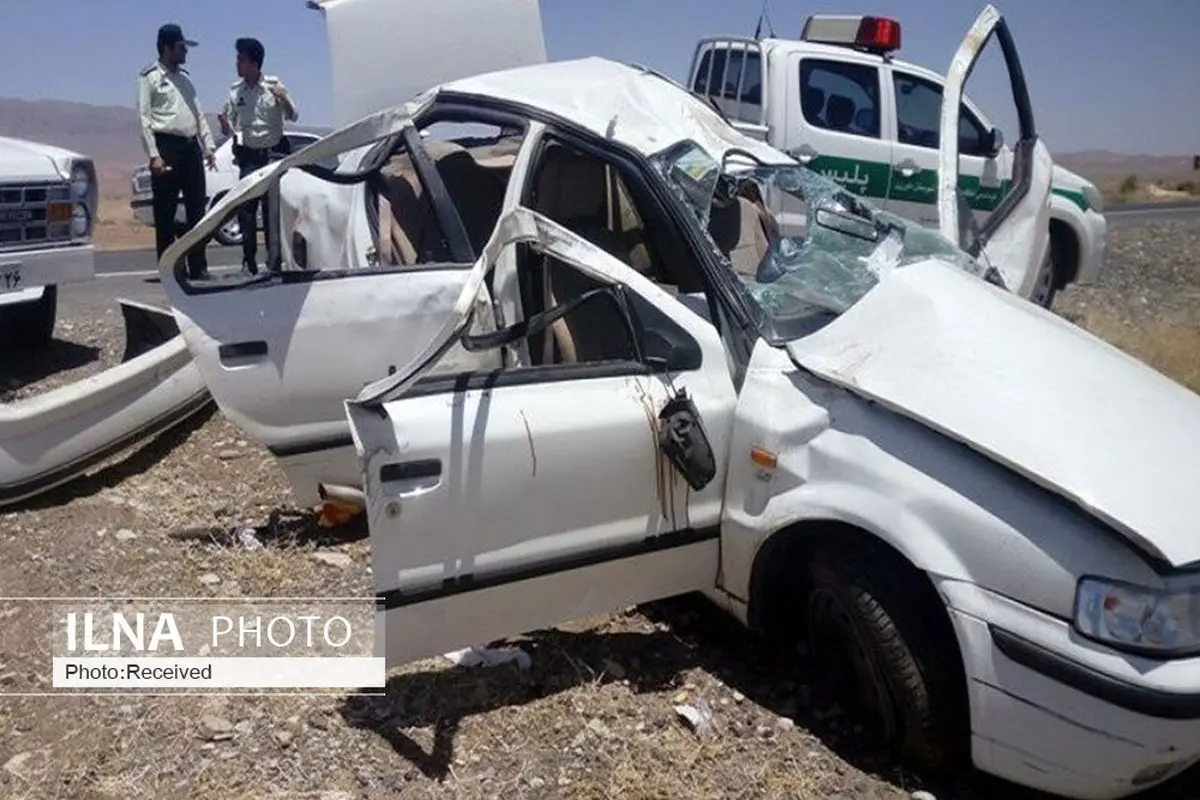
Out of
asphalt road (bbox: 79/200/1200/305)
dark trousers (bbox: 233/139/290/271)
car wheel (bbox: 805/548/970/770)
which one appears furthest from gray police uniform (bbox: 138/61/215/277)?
car wheel (bbox: 805/548/970/770)

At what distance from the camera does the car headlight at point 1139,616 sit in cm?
267

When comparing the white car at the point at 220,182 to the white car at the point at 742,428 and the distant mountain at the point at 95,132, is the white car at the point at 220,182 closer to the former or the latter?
the white car at the point at 742,428

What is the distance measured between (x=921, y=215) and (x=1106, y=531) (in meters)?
6.64

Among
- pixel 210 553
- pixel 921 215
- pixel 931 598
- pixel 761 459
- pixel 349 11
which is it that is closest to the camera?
pixel 931 598

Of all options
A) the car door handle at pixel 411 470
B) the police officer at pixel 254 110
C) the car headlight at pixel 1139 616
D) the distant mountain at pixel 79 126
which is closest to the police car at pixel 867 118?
the police officer at pixel 254 110

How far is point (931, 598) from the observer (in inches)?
118

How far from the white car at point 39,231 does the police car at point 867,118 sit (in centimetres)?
461

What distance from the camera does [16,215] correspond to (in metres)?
6.55

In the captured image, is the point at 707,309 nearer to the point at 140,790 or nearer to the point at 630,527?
the point at 630,527

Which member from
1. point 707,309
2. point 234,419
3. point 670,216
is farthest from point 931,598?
point 234,419

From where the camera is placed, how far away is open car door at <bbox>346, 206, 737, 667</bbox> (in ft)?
10.1

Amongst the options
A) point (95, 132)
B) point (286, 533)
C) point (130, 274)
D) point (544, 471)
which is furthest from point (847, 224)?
point (95, 132)

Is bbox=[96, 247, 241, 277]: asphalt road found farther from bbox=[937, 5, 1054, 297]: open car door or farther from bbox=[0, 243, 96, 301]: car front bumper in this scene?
bbox=[937, 5, 1054, 297]: open car door

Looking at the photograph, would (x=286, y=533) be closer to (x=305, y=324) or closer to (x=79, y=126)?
(x=305, y=324)
